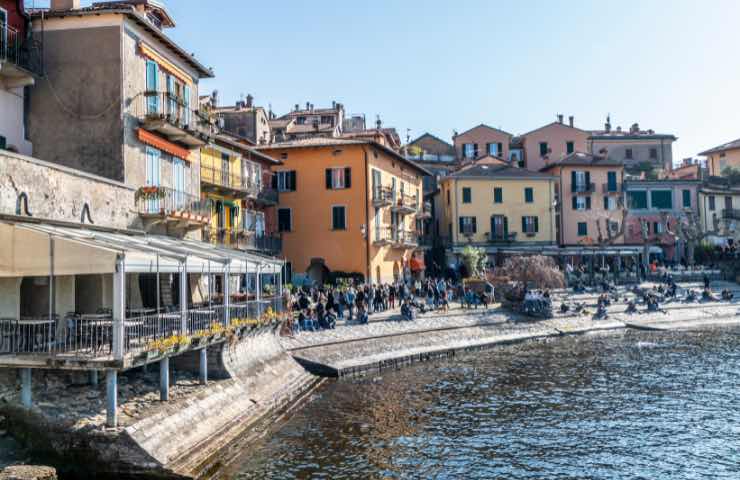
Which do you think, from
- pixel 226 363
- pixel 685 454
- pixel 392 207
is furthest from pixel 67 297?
pixel 392 207

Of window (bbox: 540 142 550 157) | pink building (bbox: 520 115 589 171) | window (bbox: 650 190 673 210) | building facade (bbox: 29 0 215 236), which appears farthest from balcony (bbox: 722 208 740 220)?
building facade (bbox: 29 0 215 236)

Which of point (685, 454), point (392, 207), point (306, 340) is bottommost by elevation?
point (685, 454)

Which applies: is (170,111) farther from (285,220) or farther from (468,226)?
(468,226)

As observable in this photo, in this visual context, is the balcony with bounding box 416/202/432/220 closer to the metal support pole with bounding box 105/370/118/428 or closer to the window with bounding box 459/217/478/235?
the window with bounding box 459/217/478/235

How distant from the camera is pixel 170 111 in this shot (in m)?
27.0

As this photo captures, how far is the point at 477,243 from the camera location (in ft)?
205

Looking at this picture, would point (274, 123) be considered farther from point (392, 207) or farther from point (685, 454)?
point (685, 454)

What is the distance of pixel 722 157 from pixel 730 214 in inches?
661

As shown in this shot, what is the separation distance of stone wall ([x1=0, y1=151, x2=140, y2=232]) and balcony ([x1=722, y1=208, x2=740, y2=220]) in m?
65.8

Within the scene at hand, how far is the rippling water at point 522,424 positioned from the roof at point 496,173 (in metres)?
32.1

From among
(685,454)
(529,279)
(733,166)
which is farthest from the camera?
(733,166)

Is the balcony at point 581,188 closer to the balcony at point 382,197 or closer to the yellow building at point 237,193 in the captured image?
the balcony at point 382,197

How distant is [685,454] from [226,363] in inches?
545

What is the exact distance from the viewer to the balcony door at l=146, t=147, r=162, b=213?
25.5 m
